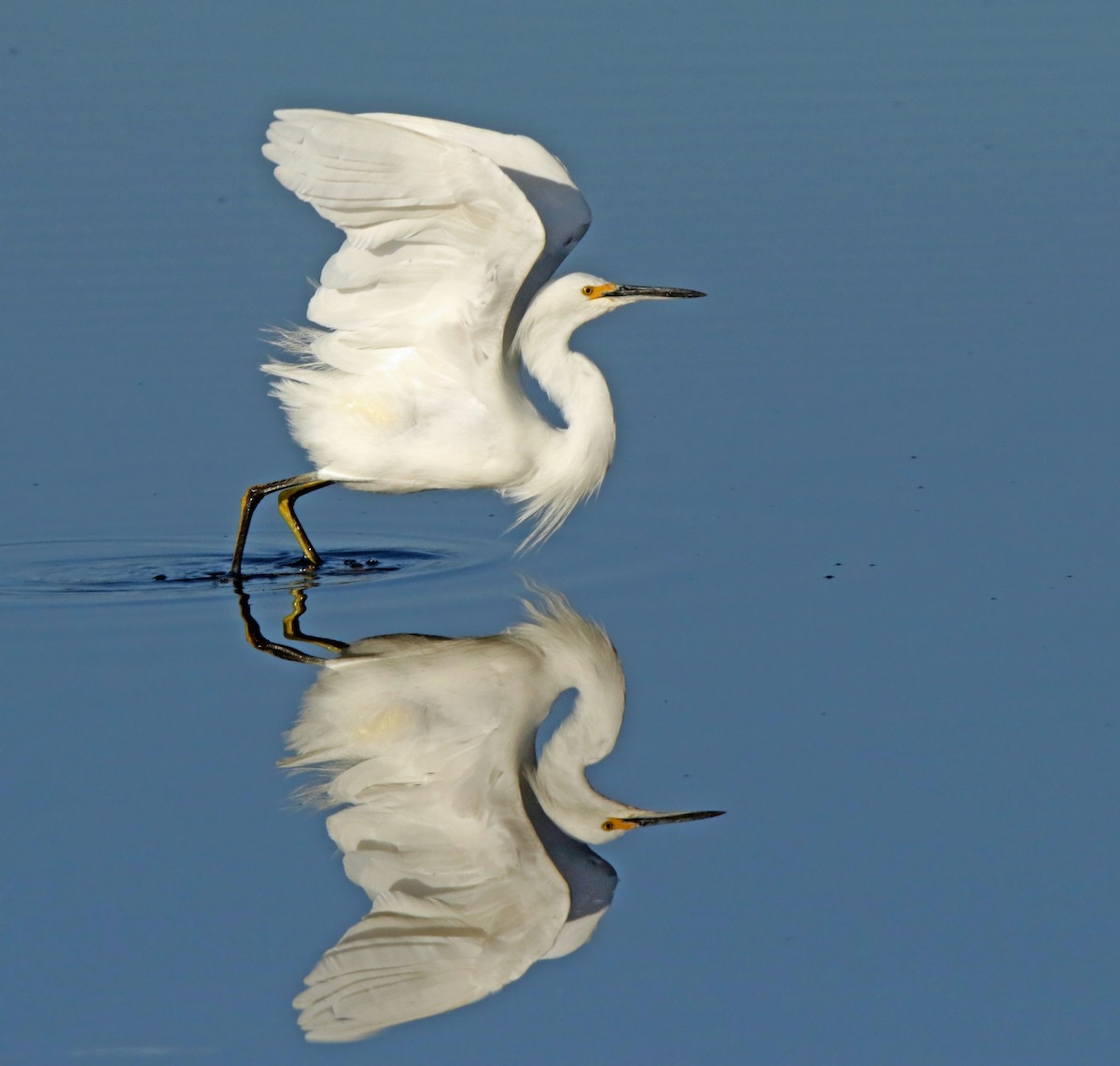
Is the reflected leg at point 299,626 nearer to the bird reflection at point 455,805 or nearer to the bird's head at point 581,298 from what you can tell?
the bird reflection at point 455,805

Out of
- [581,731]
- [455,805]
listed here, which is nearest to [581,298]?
[581,731]

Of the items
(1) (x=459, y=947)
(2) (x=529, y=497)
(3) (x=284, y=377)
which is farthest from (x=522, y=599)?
(1) (x=459, y=947)

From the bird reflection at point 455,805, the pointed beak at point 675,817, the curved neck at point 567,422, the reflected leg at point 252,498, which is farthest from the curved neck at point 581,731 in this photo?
the reflected leg at point 252,498

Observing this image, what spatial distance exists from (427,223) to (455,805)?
7.15ft

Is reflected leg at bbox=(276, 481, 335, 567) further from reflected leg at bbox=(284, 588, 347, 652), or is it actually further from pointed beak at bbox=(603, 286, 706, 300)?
pointed beak at bbox=(603, 286, 706, 300)

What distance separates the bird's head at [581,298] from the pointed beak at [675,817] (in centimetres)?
264

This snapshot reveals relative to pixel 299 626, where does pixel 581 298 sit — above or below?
above

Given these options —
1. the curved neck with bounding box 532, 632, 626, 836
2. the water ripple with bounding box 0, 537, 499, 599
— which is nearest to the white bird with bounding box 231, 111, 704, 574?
the water ripple with bounding box 0, 537, 499, 599

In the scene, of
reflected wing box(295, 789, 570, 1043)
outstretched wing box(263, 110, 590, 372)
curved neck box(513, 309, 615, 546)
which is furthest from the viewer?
curved neck box(513, 309, 615, 546)

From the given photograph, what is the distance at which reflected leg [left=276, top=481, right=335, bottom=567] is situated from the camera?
792 cm

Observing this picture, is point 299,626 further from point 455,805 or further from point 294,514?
point 455,805

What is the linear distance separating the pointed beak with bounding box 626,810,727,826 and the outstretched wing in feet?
7.01

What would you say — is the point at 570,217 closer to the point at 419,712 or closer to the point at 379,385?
the point at 379,385

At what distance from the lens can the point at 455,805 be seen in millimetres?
5715
